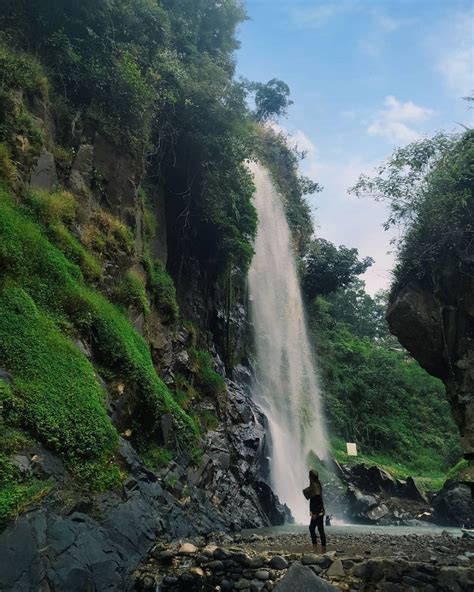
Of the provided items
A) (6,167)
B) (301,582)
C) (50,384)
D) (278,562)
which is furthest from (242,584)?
(6,167)

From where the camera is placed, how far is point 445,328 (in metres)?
14.6

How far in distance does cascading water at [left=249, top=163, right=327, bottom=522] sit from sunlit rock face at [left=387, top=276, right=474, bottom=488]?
327 inches

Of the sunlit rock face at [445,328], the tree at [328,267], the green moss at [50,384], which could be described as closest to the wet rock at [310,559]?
the green moss at [50,384]

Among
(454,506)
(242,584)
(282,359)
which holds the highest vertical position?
(282,359)

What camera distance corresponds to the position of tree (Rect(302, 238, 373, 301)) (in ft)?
107

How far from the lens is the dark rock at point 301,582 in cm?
595

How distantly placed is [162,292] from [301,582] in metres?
10.3

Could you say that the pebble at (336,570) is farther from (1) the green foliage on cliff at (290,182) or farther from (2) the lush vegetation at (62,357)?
(1) the green foliage on cliff at (290,182)

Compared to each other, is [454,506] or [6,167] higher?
[6,167]

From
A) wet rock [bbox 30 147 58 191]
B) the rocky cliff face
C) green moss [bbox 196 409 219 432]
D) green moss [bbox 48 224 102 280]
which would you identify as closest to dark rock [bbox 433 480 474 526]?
the rocky cliff face

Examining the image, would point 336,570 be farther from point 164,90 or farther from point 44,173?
point 164,90

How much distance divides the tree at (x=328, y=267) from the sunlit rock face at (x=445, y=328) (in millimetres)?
16874

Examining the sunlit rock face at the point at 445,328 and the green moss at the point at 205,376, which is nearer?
the sunlit rock face at the point at 445,328

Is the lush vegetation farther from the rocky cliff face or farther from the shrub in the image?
the shrub
